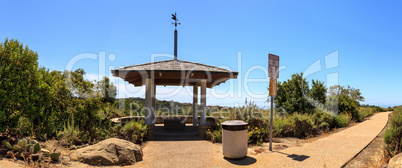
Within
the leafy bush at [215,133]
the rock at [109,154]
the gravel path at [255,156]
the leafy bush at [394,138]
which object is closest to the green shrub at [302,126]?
the gravel path at [255,156]

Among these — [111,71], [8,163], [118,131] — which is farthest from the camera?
[111,71]

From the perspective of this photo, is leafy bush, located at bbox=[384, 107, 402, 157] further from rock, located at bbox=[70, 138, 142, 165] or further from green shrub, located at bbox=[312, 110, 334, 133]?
rock, located at bbox=[70, 138, 142, 165]

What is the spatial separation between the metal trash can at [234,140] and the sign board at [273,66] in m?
2.25

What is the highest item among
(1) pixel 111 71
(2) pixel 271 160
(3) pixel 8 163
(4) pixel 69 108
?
(1) pixel 111 71

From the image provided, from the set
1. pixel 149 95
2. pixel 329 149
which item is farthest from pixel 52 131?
pixel 329 149

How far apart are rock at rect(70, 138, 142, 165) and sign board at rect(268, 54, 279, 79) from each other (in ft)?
16.3

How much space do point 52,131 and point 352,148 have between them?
32.4 feet

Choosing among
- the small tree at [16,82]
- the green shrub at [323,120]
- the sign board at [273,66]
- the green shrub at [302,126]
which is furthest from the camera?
the green shrub at [323,120]

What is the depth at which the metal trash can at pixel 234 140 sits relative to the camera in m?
6.24

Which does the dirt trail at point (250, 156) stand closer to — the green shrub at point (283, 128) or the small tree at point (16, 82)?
the green shrub at point (283, 128)

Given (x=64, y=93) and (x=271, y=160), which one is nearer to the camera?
(x=271, y=160)

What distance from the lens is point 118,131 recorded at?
27.5ft

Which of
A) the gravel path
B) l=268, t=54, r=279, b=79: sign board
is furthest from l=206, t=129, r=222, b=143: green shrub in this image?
l=268, t=54, r=279, b=79: sign board

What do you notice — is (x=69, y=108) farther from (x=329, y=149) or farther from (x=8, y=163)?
(x=329, y=149)
